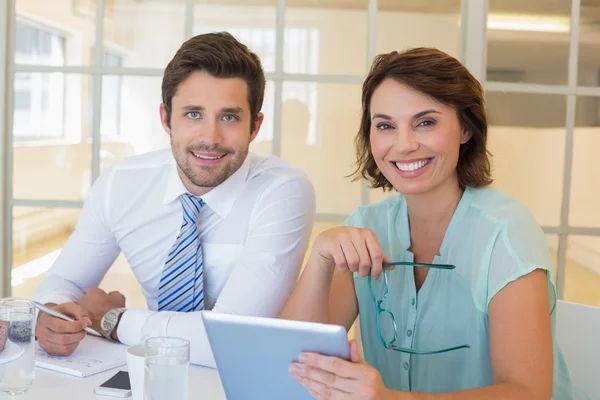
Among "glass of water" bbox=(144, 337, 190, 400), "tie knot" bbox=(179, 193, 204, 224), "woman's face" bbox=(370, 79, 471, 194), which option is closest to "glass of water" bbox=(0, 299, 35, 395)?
"glass of water" bbox=(144, 337, 190, 400)

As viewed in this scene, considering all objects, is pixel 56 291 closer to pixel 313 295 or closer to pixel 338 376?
pixel 313 295

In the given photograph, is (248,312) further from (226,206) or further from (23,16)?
(23,16)

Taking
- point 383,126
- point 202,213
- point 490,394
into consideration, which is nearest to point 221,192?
point 202,213

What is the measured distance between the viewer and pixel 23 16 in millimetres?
2945

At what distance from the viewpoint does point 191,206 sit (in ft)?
6.89

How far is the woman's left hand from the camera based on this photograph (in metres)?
1.14

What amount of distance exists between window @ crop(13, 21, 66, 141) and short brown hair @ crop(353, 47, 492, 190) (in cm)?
158

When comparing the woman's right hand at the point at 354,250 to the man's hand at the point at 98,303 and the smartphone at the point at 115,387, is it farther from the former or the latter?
the man's hand at the point at 98,303

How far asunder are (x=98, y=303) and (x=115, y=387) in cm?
52

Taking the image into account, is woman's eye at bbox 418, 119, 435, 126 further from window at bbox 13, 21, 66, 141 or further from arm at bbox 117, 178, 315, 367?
window at bbox 13, 21, 66, 141

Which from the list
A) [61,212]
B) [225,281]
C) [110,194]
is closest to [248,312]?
[225,281]

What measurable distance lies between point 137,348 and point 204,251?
799 millimetres

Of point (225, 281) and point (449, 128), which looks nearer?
point (449, 128)

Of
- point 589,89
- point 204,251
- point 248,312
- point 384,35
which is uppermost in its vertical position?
point 384,35
